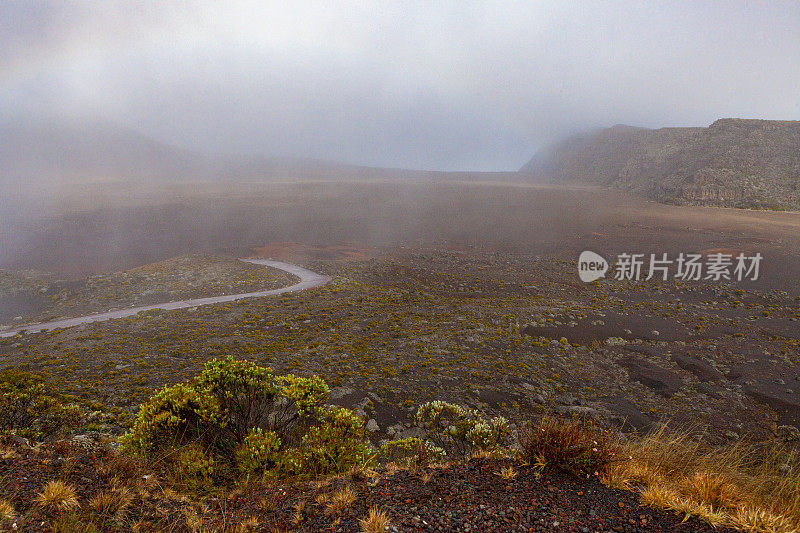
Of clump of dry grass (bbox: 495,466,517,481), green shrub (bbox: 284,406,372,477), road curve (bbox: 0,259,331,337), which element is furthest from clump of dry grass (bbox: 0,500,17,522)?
road curve (bbox: 0,259,331,337)

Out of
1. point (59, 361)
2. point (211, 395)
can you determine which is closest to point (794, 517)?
point (211, 395)

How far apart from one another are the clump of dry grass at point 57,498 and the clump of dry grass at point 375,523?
3.23 meters

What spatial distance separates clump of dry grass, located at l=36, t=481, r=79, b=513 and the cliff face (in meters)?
108

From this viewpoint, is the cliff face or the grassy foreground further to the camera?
the cliff face

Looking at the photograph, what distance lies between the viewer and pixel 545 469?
494cm

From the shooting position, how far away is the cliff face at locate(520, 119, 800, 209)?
82.3 meters

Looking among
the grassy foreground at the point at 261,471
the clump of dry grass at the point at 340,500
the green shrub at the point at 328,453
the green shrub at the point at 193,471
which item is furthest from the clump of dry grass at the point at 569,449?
the green shrub at the point at 193,471

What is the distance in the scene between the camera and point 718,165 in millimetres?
92250

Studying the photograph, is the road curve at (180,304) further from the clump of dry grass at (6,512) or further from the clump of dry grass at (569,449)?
the clump of dry grass at (569,449)

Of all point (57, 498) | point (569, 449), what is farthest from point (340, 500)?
point (57, 498)

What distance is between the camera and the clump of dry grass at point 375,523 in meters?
3.90

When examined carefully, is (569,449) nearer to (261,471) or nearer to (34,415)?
→ (261,471)

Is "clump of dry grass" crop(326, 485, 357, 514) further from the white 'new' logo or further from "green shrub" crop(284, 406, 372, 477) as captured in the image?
the white 'new' logo

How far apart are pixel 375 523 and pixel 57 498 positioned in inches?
139
